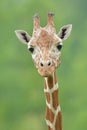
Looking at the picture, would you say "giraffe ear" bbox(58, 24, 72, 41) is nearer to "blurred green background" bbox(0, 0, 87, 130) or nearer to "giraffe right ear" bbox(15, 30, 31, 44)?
"giraffe right ear" bbox(15, 30, 31, 44)

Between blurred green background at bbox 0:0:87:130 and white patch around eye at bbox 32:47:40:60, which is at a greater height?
white patch around eye at bbox 32:47:40:60

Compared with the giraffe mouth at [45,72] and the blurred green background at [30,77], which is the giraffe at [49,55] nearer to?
the giraffe mouth at [45,72]

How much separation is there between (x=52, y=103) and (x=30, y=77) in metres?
4.79

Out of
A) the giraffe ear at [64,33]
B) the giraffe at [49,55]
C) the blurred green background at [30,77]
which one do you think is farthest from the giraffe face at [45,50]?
the blurred green background at [30,77]

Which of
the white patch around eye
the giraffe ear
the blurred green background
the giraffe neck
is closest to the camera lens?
the white patch around eye

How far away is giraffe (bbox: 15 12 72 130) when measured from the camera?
13.4 feet

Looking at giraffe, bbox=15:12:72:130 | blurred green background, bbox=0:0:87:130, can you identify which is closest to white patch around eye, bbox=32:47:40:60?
giraffe, bbox=15:12:72:130

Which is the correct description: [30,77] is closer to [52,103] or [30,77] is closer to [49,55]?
[52,103]

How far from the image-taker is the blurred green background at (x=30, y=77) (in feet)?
29.9

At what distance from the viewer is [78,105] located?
30.8 feet

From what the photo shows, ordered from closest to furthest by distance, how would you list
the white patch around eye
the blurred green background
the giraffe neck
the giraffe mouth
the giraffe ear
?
the giraffe mouth → the white patch around eye → the giraffe neck → the giraffe ear → the blurred green background

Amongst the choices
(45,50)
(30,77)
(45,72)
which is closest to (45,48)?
(45,50)

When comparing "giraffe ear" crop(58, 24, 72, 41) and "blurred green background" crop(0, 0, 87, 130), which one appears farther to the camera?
"blurred green background" crop(0, 0, 87, 130)

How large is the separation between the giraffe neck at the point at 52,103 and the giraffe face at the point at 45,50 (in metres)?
0.19
